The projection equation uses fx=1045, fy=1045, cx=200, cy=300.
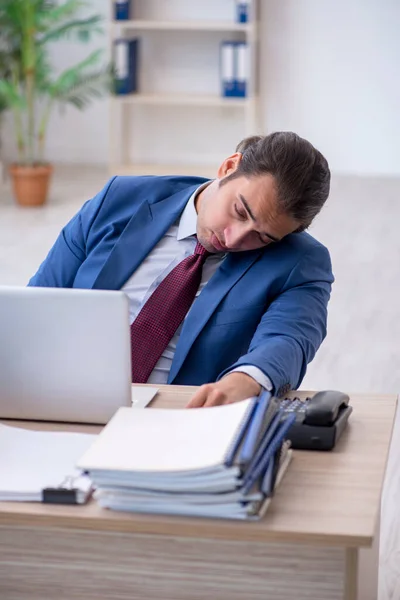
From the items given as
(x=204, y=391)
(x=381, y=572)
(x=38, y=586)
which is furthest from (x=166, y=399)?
(x=381, y=572)

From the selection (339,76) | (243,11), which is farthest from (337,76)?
(243,11)

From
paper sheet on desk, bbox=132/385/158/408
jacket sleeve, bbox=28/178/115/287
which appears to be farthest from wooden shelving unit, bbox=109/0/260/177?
paper sheet on desk, bbox=132/385/158/408

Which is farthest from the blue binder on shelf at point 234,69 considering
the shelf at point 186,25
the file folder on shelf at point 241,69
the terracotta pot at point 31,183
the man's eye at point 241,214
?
the man's eye at point 241,214

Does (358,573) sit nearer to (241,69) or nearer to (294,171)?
(294,171)

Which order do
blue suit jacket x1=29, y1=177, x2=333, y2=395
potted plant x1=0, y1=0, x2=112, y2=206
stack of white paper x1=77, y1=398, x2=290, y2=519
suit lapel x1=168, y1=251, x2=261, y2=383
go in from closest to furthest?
stack of white paper x1=77, y1=398, x2=290, y2=519 < blue suit jacket x1=29, y1=177, x2=333, y2=395 < suit lapel x1=168, y1=251, x2=261, y2=383 < potted plant x1=0, y1=0, x2=112, y2=206

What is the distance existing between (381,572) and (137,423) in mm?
1255

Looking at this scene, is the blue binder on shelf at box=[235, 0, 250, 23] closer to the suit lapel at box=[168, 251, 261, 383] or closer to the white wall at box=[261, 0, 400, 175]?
the white wall at box=[261, 0, 400, 175]

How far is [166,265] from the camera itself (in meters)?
2.14

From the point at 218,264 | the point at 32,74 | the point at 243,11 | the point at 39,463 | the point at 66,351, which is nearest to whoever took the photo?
the point at 39,463

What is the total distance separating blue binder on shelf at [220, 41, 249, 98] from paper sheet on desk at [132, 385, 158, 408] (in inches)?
222

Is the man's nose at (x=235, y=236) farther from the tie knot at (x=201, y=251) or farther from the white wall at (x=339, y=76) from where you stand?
the white wall at (x=339, y=76)

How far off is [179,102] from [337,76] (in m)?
1.15

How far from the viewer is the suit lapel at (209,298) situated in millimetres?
2008

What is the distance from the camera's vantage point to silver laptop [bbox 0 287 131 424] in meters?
1.56
